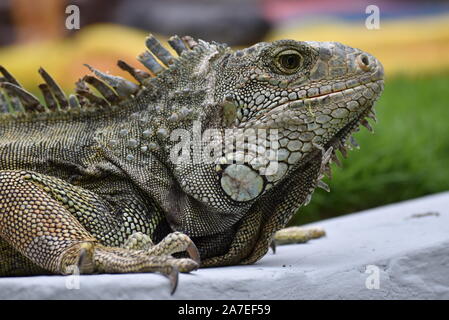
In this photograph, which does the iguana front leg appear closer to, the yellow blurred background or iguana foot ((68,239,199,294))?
iguana foot ((68,239,199,294))

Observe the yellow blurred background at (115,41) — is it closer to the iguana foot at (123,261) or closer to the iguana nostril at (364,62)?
the iguana nostril at (364,62)

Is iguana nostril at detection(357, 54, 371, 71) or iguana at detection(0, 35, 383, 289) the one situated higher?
iguana nostril at detection(357, 54, 371, 71)

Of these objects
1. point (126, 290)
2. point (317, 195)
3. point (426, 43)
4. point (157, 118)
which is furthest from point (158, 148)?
point (426, 43)

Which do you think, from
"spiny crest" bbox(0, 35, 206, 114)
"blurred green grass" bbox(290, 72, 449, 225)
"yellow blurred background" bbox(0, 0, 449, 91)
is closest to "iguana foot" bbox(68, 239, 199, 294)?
"spiny crest" bbox(0, 35, 206, 114)

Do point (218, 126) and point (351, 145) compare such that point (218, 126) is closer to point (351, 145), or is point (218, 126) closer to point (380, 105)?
point (351, 145)

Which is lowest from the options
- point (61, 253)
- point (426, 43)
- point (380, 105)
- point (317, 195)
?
point (61, 253)

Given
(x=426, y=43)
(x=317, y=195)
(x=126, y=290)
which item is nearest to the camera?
(x=126, y=290)
